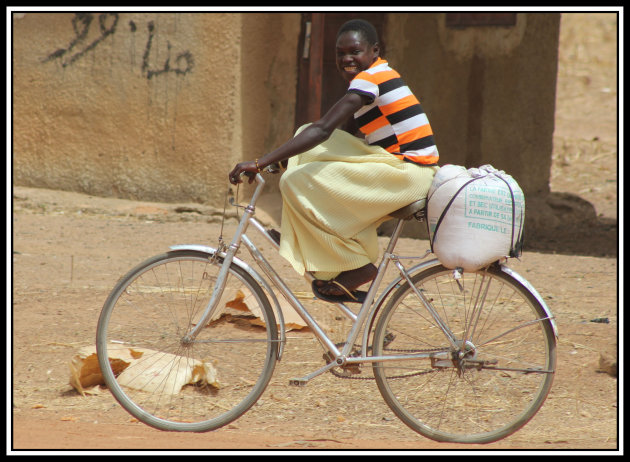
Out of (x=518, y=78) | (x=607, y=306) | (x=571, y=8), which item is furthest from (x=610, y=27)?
(x=607, y=306)

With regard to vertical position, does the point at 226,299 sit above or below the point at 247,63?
below

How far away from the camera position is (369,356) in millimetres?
3137

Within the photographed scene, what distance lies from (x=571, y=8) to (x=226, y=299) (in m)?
3.51

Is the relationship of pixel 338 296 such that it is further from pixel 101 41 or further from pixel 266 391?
pixel 101 41

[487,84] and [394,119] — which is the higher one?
[487,84]

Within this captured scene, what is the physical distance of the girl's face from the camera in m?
3.05

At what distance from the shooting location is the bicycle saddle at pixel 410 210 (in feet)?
9.91

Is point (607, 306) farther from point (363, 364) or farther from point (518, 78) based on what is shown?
point (518, 78)

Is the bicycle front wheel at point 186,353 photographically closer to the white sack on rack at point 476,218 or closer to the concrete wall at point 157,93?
the white sack on rack at point 476,218

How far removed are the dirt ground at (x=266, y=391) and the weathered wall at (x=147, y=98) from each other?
26 centimetres

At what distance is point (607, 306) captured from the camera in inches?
199

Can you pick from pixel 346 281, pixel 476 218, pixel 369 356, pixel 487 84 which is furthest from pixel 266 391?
pixel 487 84

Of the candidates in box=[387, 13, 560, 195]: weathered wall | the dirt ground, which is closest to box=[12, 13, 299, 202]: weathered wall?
the dirt ground

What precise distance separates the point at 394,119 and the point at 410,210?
0.35 meters
